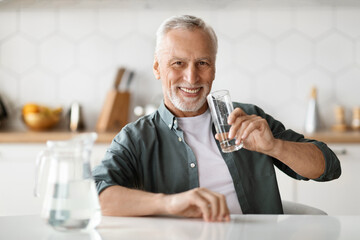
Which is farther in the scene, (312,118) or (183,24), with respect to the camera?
(312,118)

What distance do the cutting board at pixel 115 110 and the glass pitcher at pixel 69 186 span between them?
81.2 inches

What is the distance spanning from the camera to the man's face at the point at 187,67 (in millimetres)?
1612

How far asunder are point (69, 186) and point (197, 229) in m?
0.29

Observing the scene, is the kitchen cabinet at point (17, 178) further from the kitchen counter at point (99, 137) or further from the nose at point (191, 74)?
the nose at point (191, 74)

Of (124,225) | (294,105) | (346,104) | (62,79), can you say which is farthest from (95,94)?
(124,225)

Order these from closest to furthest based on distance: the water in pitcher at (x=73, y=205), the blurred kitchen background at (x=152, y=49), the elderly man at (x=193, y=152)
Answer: the water in pitcher at (x=73, y=205)
the elderly man at (x=193, y=152)
the blurred kitchen background at (x=152, y=49)

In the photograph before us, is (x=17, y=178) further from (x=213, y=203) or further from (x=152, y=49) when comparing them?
(x=213, y=203)

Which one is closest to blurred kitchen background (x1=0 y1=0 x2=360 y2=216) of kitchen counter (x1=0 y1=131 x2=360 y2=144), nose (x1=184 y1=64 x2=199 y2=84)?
kitchen counter (x1=0 y1=131 x2=360 y2=144)

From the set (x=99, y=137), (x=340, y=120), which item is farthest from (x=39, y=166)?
(x=340, y=120)

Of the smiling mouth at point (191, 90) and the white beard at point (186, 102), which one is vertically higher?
the smiling mouth at point (191, 90)

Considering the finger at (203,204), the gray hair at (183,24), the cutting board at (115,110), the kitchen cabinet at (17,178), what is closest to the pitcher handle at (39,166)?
the finger at (203,204)

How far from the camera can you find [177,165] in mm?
1584

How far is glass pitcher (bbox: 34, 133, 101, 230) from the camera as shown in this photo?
0.89 meters

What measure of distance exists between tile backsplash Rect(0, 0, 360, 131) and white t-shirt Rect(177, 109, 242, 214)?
4.91ft
